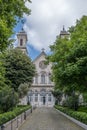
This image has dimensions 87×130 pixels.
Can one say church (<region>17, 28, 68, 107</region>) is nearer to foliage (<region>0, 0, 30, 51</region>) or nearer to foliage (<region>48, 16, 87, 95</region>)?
foliage (<region>48, 16, 87, 95</region>)

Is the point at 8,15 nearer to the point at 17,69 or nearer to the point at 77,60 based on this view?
the point at 77,60

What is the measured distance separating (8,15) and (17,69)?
32576mm

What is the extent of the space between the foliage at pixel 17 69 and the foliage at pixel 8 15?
3054 centimetres

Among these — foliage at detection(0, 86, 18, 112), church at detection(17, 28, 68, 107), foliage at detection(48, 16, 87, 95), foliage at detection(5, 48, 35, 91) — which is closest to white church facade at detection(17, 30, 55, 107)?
church at detection(17, 28, 68, 107)

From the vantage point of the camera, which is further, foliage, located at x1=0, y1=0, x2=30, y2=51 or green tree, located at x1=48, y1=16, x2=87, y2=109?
green tree, located at x1=48, y1=16, x2=87, y2=109

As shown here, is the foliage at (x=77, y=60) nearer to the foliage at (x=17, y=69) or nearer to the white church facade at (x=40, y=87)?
the foliage at (x=17, y=69)

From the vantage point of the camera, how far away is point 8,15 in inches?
390

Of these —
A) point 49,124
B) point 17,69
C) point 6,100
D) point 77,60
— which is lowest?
point 49,124

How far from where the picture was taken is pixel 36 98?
71938 millimetres

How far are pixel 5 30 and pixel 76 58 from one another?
12137 millimetres

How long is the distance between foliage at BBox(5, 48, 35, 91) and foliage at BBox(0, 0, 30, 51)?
30537 mm

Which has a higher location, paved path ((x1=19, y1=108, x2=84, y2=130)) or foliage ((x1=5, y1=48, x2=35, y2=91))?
foliage ((x1=5, y1=48, x2=35, y2=91))

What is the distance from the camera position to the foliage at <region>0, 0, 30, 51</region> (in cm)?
898

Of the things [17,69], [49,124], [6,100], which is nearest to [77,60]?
[49,124]
